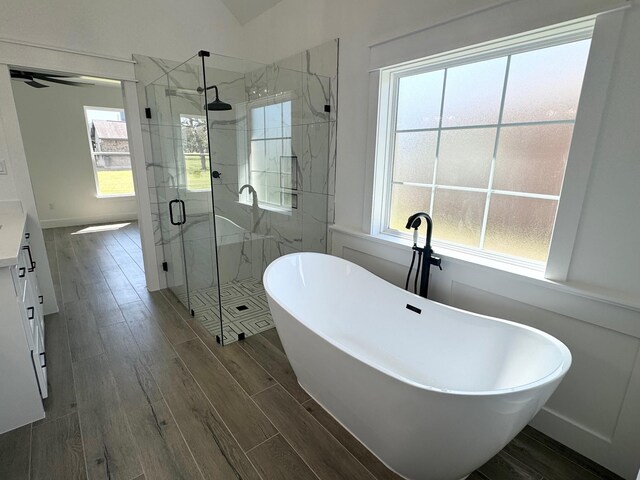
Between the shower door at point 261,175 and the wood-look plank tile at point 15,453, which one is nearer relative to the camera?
the wood-look plank tile at point 15,453

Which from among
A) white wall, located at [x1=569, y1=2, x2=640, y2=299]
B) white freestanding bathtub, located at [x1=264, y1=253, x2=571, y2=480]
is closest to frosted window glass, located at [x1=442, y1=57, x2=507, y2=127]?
white wall, located at [x1=569, y1=2, x2=640, y2=299]

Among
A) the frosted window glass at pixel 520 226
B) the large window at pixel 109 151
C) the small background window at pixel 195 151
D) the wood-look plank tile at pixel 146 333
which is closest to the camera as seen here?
the frosted window glass at pixel 520 226

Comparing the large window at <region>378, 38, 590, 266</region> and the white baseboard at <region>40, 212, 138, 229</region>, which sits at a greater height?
the large window at <region>378, 38, 590, 266</region>

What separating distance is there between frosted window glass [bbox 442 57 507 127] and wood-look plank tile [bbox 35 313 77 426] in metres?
2.81

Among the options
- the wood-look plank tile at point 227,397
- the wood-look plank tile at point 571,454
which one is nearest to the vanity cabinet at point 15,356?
the wood-look plank tile at point 227,397

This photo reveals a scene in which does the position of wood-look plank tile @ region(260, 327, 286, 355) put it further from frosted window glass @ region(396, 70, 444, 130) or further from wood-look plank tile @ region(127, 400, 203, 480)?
frosted window glass @ region(396, 70, 444, 130)

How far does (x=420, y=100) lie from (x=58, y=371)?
2.99m

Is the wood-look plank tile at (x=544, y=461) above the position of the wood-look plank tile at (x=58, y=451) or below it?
above

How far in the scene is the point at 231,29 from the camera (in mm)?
3453

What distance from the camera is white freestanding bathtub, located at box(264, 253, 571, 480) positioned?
117cm

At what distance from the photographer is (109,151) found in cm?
Result: 650

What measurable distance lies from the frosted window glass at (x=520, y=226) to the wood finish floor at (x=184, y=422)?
98 centimetres

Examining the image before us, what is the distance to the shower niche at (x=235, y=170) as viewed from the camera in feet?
8.79

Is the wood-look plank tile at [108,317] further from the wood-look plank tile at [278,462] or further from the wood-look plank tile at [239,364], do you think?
the wood-look plank tile at [278,462]
